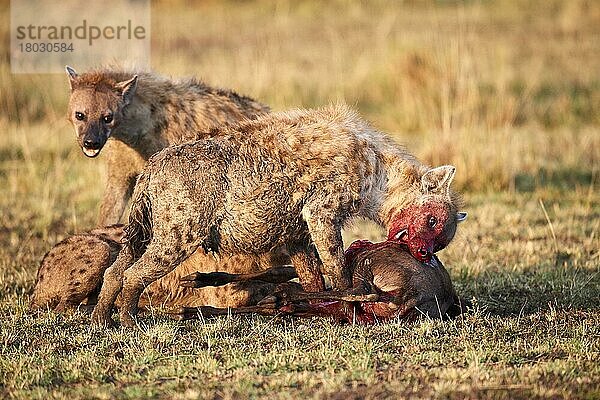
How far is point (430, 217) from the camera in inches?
246

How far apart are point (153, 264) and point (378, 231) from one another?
3.66 metres

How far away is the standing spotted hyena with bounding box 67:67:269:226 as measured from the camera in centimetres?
757

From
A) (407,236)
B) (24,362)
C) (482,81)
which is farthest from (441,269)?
(482,81)

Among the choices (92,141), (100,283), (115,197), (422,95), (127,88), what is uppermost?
(127,88)

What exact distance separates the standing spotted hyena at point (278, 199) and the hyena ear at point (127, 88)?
1532 millimetres

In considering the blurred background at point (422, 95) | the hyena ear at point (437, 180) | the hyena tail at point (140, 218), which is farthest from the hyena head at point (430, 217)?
the blurred background at point (422, 95)

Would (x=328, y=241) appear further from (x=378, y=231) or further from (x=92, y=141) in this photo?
(x=378, y=231)

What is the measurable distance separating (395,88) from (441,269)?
8.13 m

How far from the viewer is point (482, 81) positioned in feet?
48.1

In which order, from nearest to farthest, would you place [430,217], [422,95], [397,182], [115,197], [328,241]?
[328,241] → [430,217] → [397,182] → [115,197] → [422,95]

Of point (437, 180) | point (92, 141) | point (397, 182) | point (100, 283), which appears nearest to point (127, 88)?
point (92, 141)

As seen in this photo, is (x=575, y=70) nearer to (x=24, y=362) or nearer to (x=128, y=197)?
(x=128, y=197)

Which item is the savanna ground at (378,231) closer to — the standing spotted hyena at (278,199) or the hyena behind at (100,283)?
the hyena behind at (100,283)

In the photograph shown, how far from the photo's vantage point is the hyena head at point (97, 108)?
753 cm
